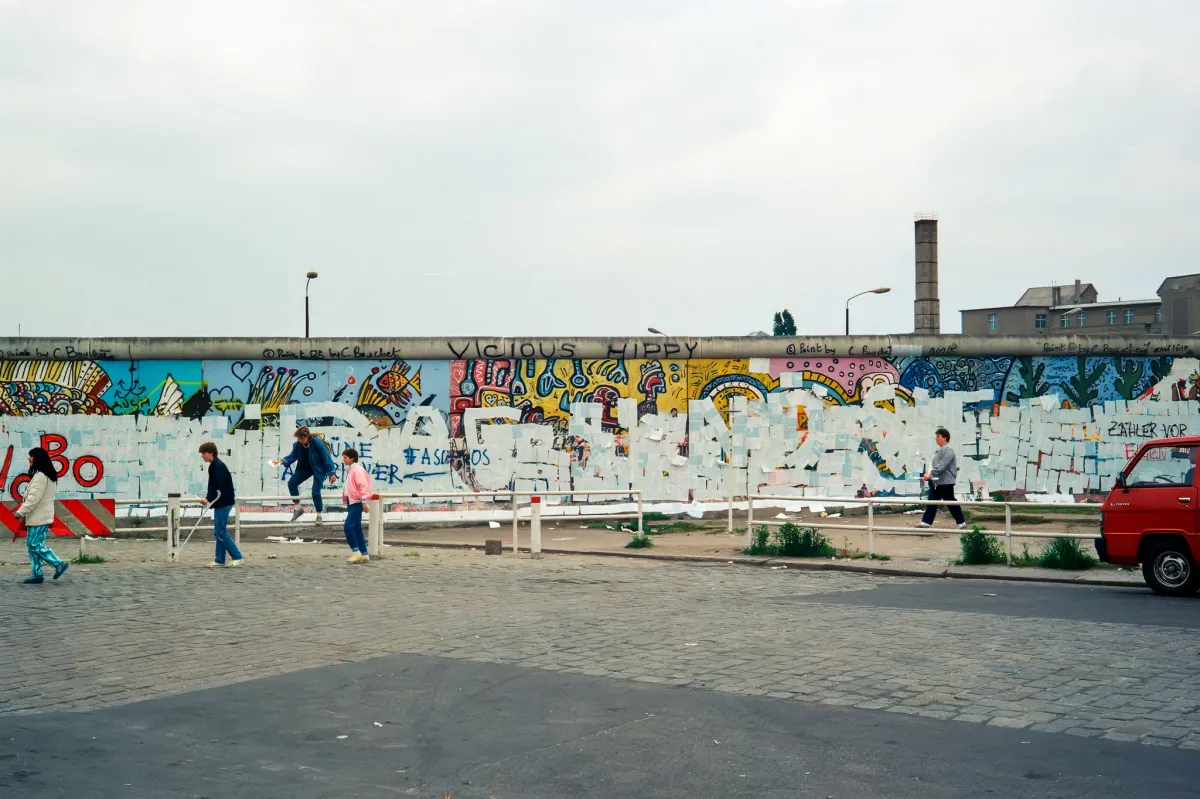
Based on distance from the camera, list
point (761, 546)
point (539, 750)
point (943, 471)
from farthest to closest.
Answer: point (943, 471), point (761, 546), point (539, 750)

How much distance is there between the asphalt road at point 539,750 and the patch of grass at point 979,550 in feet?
30.2

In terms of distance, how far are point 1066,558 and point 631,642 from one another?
26.5 ft

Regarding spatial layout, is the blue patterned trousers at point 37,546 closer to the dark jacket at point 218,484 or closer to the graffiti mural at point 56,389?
the dark jacket at point 218,484

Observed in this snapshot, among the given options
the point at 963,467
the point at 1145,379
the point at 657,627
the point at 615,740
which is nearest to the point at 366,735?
the point at 615,740

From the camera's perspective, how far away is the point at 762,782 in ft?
19.1

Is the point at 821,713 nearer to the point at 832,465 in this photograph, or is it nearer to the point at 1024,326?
the point at 832,465

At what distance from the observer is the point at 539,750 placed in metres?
6.56

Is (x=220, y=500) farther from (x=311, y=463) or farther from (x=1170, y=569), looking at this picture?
(x=1170, y=569)

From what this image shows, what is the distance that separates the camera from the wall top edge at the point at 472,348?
24969 millimetres

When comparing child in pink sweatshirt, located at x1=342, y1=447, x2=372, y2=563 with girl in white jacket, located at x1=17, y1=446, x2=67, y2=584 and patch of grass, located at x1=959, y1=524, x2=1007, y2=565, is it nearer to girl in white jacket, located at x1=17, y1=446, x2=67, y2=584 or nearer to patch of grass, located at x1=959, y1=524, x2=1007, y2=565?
girl in white jacket, located at x1=17, y1=446, x2=67, y2=584

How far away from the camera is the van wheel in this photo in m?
12.9

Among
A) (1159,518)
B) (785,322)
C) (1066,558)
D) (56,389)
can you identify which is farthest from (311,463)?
(785,322)

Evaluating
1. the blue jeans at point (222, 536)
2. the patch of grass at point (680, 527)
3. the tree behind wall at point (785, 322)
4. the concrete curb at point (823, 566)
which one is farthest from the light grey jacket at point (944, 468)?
the tree behind wall at point (785, 322)

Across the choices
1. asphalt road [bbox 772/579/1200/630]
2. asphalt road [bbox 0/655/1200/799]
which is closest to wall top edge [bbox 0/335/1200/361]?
asphalt road [bbox 772/579/1200/630]
